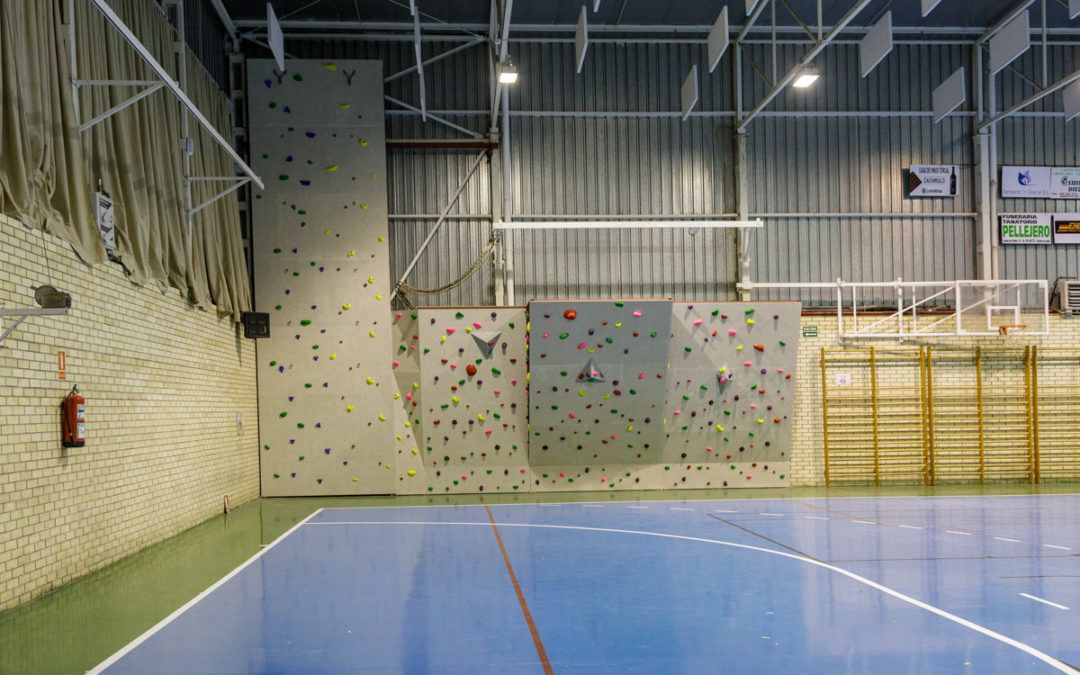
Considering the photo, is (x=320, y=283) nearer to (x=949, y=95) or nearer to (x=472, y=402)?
(x=472, y=402)

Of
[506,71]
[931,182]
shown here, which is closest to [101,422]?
[506,71]

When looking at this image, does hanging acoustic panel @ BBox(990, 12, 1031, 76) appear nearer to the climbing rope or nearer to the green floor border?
the green floor border

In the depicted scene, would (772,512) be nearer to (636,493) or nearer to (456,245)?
(636,493)

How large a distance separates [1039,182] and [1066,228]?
1.15 meters

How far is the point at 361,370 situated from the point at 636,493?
6.01m

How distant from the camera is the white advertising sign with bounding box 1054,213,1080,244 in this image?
18797 millimetres

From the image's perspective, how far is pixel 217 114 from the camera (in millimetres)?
15672

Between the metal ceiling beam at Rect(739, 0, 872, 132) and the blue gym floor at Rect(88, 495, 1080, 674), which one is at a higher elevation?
the metal ceiling beam at Rect(739, 0, 872, 132)

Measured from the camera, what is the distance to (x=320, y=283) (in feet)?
56.1

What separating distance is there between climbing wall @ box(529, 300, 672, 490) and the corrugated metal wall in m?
1.82

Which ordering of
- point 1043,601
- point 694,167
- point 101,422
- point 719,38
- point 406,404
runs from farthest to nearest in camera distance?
point 694,167, point 406,404, point 719,38, point 101,422, point 1043,601

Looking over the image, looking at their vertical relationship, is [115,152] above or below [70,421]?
above

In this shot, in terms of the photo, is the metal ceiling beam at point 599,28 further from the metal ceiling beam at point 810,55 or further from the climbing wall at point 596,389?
the climbing wall at point 596,389

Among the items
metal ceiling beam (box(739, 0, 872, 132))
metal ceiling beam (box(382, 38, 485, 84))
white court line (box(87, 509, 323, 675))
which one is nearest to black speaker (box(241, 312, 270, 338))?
metal ceiling beam (box(382, 38, 485, 84))
